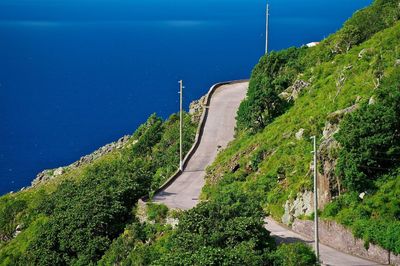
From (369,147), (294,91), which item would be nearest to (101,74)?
(294,91)

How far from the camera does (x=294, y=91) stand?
142ft

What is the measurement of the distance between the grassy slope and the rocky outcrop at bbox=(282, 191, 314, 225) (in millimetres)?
340

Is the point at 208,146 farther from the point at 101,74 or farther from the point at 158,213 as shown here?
the point at 101,74

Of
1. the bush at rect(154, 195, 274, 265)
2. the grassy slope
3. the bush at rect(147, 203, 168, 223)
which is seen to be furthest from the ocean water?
the bush at rect(154, 195, 274, 265)

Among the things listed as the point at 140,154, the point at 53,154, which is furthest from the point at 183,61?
the point at 140,154

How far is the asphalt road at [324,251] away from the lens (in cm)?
2545

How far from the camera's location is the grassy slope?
3234cm

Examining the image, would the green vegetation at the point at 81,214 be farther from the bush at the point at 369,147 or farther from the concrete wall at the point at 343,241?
the bush at the point at 369,147

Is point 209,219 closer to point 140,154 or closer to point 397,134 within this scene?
point 397,134

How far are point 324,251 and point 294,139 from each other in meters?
10.1

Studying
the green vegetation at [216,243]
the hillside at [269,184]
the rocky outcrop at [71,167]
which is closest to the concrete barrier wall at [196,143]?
the hillside at [269,184]

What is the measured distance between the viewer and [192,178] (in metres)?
40.0

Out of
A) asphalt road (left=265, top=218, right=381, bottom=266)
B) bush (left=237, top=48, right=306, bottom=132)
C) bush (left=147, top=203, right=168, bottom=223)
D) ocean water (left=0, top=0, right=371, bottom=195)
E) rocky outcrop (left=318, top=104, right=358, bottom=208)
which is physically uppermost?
ocean water (left=0, top=0, right=371, bottom=195)

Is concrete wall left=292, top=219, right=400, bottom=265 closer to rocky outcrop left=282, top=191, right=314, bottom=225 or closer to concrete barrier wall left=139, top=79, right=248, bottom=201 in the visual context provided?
rocky outcrop left=282, top=191, right=314, bottom=225
